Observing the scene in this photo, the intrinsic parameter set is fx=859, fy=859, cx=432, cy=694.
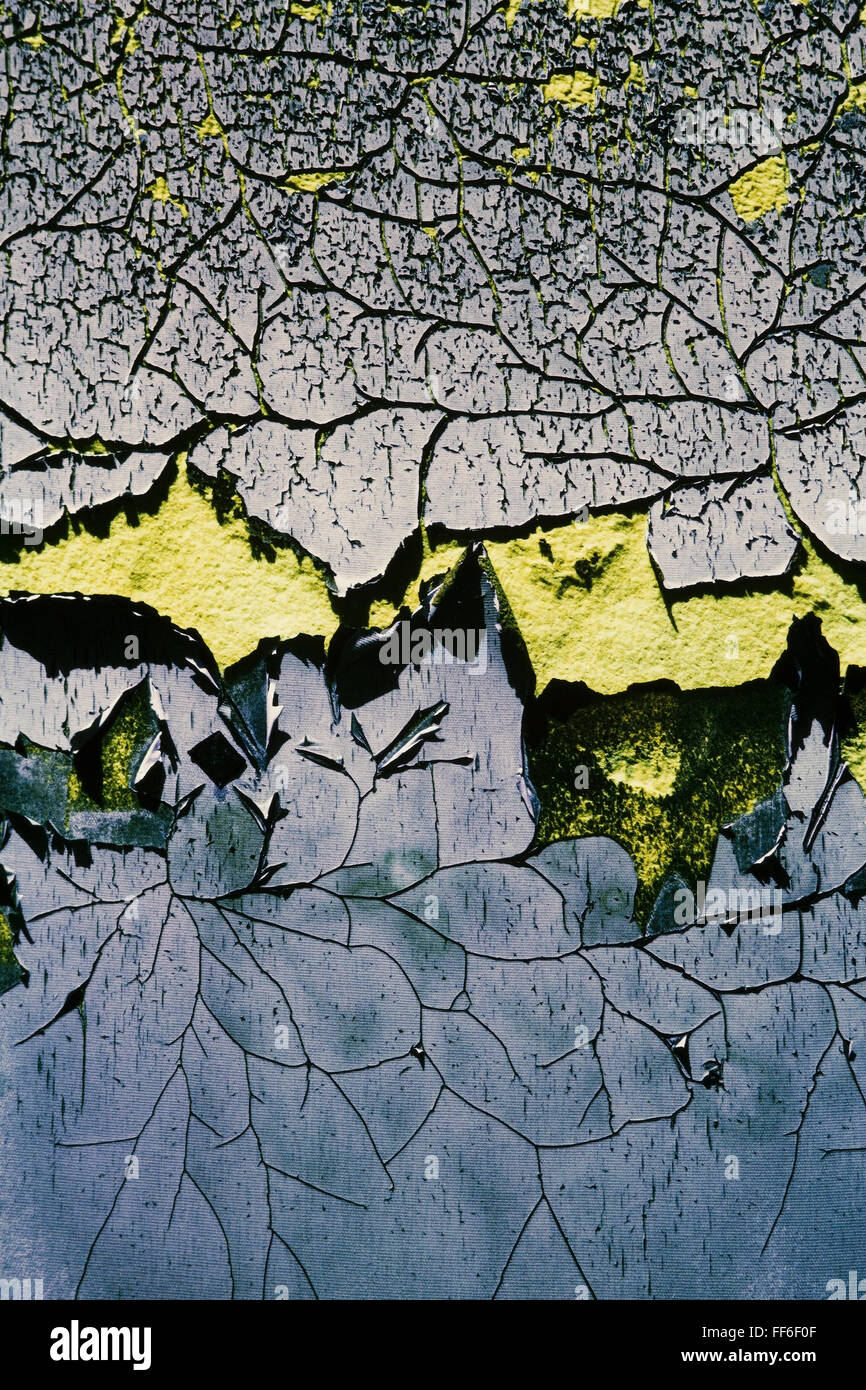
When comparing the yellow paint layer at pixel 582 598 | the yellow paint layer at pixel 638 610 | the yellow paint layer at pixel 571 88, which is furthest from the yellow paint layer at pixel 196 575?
the yellow paint layer at pixel 571 88

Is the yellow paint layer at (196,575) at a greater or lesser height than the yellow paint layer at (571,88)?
lesser

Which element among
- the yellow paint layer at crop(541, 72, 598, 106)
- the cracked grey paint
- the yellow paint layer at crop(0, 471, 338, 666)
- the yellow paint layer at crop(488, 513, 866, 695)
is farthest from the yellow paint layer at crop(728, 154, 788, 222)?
the yellow paint layer at crop(0, 471, 338, 666)

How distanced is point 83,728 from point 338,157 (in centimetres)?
86

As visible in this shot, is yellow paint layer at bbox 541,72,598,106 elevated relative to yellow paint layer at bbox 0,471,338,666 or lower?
elevated

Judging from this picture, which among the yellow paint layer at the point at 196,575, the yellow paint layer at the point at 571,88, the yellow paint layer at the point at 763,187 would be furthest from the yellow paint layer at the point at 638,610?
the yellow paint layer at the point at 571,88

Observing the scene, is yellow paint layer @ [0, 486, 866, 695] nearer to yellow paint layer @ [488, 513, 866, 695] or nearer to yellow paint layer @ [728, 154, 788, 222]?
yellow paint layer @ [488, 513, 866, 695]

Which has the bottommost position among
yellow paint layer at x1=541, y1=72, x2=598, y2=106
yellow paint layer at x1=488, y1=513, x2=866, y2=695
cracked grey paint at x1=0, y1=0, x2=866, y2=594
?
yellow paint layer at x1=488, y1=513, x2=866, y2=695

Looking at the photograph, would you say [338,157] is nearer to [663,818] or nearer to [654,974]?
[663,818]

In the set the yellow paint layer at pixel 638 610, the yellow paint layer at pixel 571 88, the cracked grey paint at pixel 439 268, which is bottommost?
the yellow paint layer at pixel 638 610

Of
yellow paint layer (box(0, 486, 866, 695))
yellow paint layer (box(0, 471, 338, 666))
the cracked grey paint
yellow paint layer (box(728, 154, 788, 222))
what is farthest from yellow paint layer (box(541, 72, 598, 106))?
yellow paint layer (box(0, 471, 338, 666))

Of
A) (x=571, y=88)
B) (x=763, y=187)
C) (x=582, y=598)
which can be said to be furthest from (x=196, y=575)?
(x=763, y=187)

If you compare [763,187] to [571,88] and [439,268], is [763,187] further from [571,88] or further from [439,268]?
[439,268]

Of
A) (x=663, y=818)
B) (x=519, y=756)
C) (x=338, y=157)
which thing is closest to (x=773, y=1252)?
(x=663, y=818)

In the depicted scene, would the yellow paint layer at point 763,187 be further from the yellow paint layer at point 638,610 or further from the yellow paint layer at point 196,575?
the yellow paint layer at point 196,575
